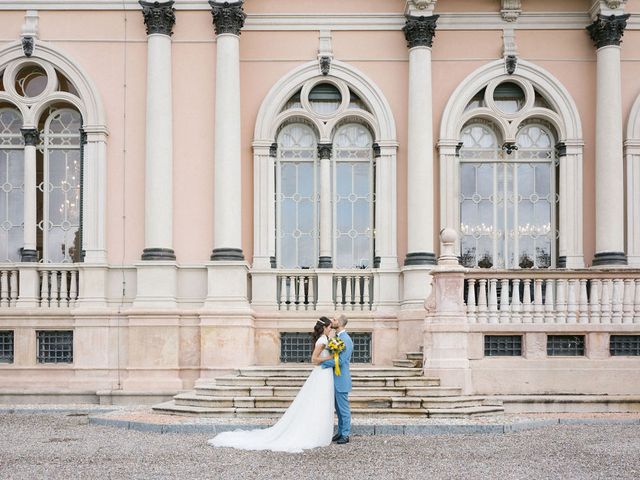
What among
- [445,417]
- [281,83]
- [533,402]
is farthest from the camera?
[281,83]

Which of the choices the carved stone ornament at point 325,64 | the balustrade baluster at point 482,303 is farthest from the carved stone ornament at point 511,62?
the balustrade baluster at point 482,303

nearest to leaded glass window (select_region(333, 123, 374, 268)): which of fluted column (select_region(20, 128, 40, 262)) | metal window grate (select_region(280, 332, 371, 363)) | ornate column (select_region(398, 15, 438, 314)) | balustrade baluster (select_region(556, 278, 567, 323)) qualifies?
ornate column (select_region(398, 15, 438, 314))

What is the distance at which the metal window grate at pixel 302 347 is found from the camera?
63.4ft

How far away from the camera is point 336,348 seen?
1315cm

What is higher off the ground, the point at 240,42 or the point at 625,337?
the point at 240,42

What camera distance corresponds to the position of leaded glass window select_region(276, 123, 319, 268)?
797 inches

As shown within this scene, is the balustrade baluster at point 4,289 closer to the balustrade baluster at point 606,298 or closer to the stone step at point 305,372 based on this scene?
the stone step at point 305,372

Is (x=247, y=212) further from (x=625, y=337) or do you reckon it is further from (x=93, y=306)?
(x=625, y=337)

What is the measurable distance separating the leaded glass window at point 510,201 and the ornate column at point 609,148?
3.66 ft

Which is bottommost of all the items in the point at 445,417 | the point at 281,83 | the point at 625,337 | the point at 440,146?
the point at 445,417

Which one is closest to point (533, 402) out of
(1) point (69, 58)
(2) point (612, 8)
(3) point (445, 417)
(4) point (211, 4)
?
(3) point (445, 417)

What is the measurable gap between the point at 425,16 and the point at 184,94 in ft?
17.1

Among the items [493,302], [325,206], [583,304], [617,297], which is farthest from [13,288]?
[617,297]

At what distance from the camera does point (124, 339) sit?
61.5 ft
